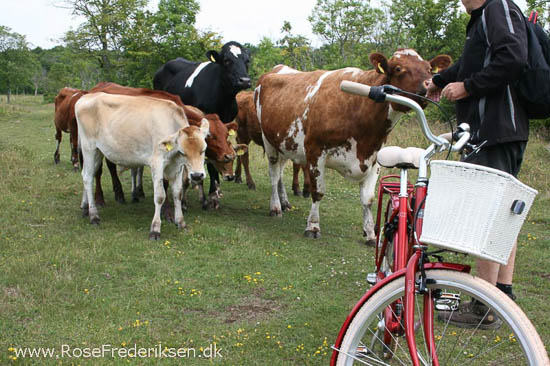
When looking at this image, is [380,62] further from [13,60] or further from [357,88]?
[13,60]

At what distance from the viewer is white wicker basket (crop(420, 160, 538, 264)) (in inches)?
88.9

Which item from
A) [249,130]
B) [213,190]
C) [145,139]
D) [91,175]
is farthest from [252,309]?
[249,130]

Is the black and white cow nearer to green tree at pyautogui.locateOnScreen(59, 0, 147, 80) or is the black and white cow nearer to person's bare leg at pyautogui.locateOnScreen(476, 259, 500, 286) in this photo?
person's bare leg at pyautogui.locateOnScreen(476, 259, 500, 286)

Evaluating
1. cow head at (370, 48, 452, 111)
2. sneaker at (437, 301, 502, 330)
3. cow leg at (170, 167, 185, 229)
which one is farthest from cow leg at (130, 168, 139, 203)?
sneaker at (437, 301, 502, 330)

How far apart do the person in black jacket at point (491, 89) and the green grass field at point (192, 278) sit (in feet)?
4.62

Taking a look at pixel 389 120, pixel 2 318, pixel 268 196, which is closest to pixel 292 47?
pixel 268 196

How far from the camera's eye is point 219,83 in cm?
926

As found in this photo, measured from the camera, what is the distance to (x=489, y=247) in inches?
89.8

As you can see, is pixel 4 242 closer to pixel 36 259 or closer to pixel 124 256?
pixel 36 259

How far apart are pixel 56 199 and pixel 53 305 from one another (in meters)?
4.48

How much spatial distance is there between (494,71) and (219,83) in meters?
6.38

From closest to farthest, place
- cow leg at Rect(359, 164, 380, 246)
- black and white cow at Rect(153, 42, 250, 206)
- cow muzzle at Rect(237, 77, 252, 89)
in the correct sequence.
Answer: cow leg at Rect(359, 164, 380, 246)
cow muzzle at Rect(237, 77, 252, 89)
black and white cow at Rect(153, 42, 250, 206)

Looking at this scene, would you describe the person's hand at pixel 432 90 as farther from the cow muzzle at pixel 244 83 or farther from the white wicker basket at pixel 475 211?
the cow muzzle at pixel 244 83

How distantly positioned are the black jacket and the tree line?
93.4 ft
